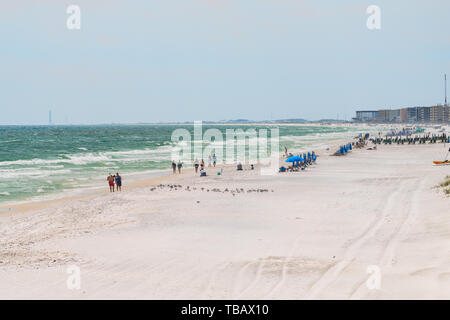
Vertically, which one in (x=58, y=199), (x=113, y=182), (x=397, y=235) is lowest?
(x=58, y=199)

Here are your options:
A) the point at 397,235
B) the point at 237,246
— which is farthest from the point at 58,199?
the point at 397,235

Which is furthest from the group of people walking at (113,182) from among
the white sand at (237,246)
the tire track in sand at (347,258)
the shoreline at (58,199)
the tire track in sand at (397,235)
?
the tire track in sand at (397,235)

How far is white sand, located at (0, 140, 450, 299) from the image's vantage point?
7926 mm

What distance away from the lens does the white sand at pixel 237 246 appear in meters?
7.93

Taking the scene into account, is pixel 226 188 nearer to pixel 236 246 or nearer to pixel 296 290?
pixel 236 246

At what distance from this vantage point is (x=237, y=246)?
430 inches

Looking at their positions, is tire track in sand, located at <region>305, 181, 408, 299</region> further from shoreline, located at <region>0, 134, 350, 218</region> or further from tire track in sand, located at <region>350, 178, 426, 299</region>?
shoreline, located at <region>0, 134, 350, 218</region>

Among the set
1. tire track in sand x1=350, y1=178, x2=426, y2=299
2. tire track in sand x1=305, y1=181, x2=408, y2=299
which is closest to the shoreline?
tire track in sand x1=305, y1=181, x2=408, y2=299

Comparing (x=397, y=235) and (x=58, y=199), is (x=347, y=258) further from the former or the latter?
(x=58, y=199)

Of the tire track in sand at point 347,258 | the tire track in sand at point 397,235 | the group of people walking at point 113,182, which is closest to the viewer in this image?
the tire track in sand at point 397,235

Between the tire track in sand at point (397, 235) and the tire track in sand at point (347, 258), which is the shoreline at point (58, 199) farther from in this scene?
the tire track in sand at point (397, 235)

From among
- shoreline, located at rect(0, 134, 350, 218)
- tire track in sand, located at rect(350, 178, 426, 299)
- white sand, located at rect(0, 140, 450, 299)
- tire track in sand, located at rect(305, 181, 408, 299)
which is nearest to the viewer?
tire track in sand, located at rect(350, 178, 426, 299)
